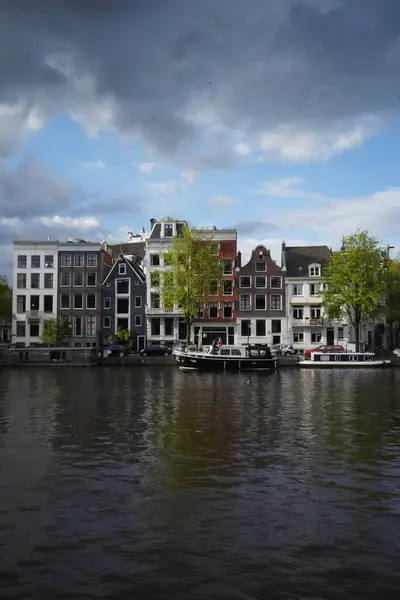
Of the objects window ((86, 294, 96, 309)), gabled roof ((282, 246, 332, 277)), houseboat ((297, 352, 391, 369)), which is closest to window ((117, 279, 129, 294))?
window ((86, 294, 96, 309))

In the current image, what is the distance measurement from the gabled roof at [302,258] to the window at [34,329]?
42.2m

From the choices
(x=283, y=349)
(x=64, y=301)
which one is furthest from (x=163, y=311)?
(x=283, y=349)

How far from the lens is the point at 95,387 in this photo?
49.3m

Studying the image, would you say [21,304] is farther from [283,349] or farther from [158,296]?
[283,349]

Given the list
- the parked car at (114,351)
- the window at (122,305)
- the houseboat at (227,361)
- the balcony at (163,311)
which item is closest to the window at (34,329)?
the window at (122,305)

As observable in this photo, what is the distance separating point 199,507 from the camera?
14570mm

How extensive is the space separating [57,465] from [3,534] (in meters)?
6.25

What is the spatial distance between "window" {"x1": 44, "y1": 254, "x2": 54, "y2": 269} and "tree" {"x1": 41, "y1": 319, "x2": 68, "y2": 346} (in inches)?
422

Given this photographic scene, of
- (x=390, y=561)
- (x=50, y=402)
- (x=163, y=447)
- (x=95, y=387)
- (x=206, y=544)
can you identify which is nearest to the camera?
(x=390, y=561)

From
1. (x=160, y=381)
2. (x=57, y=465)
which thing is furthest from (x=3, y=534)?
(x=160, y=381)

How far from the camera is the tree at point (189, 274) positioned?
9125cm

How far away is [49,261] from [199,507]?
99.0 meters

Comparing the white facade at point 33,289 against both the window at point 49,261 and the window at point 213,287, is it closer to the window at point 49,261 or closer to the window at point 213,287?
the window at point 49,261

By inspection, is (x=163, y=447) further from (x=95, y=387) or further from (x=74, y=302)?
(x=74, y=302)
